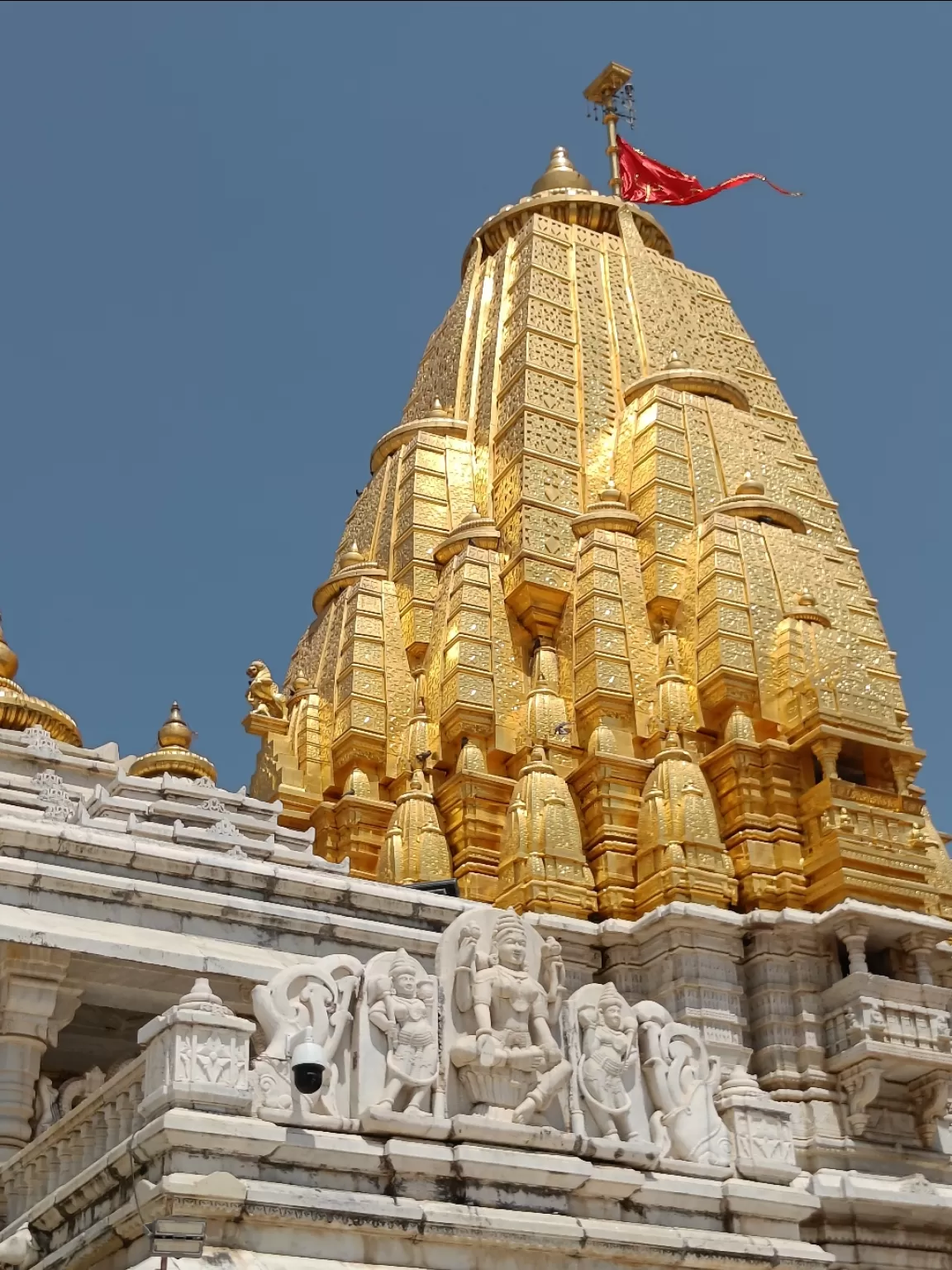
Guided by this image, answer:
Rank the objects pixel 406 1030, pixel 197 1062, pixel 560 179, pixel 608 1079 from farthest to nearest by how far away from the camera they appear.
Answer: pixel 560 179 < pixel 608 1079 < pixel 406 1030 < pixel 197 1062

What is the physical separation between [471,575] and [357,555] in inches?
143

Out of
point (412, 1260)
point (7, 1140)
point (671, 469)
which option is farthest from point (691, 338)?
point (412, 1260)

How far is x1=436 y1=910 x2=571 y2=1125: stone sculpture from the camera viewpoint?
14.8 metres

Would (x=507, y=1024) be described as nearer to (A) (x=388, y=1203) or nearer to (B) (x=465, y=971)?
(B) (x=465, y=971)

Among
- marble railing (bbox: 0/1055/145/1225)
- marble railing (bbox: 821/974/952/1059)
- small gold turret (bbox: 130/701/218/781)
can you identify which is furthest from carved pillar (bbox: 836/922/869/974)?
marble railing (bbox: 0/1055/145/1225)

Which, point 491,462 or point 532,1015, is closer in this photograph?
point 532,1015

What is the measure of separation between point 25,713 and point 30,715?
10cm

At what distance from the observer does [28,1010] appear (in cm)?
1928

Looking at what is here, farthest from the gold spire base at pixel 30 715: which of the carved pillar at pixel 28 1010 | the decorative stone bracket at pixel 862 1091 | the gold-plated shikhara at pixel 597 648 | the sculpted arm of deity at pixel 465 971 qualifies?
the sculpted arm of deity at pixel 465 971

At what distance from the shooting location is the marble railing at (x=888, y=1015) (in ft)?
86.8

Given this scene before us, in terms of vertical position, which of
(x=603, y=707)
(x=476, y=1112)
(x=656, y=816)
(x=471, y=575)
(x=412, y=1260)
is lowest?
(x=412, y=1260)

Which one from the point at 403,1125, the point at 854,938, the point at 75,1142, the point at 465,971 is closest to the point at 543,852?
the point at 854,938

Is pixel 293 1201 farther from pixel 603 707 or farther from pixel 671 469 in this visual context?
pixel 671 469

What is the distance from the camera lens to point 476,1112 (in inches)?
579
